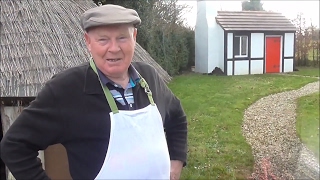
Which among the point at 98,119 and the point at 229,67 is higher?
the point at 98,119

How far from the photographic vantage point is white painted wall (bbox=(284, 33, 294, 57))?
1384cm

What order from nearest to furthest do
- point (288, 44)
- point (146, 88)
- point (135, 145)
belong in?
point (135, 145) → point (146, 88) → point (288, 44)

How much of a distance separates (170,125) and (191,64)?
41.4ft

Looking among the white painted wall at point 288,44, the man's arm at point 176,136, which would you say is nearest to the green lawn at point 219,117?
the white painted wall at point 288,44

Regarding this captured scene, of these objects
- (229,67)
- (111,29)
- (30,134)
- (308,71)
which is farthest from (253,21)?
(30,134)

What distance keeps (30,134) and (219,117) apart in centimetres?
610

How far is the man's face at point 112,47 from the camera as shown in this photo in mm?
1313

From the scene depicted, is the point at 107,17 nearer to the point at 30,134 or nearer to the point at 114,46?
the point at 114,46

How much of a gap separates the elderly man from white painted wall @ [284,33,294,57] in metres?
13.4

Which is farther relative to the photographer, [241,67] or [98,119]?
[241,67]

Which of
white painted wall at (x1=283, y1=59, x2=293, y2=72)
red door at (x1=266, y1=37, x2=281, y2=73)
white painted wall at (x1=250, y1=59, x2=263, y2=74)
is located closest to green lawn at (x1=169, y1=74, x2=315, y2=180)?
white painted wall at (x1=250, y1=59, x2=263, y2=74)

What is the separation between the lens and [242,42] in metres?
13.4

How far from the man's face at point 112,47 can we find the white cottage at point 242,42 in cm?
1182

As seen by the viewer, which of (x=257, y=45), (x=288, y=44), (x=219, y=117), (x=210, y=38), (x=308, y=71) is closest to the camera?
(x=219, y=117)
